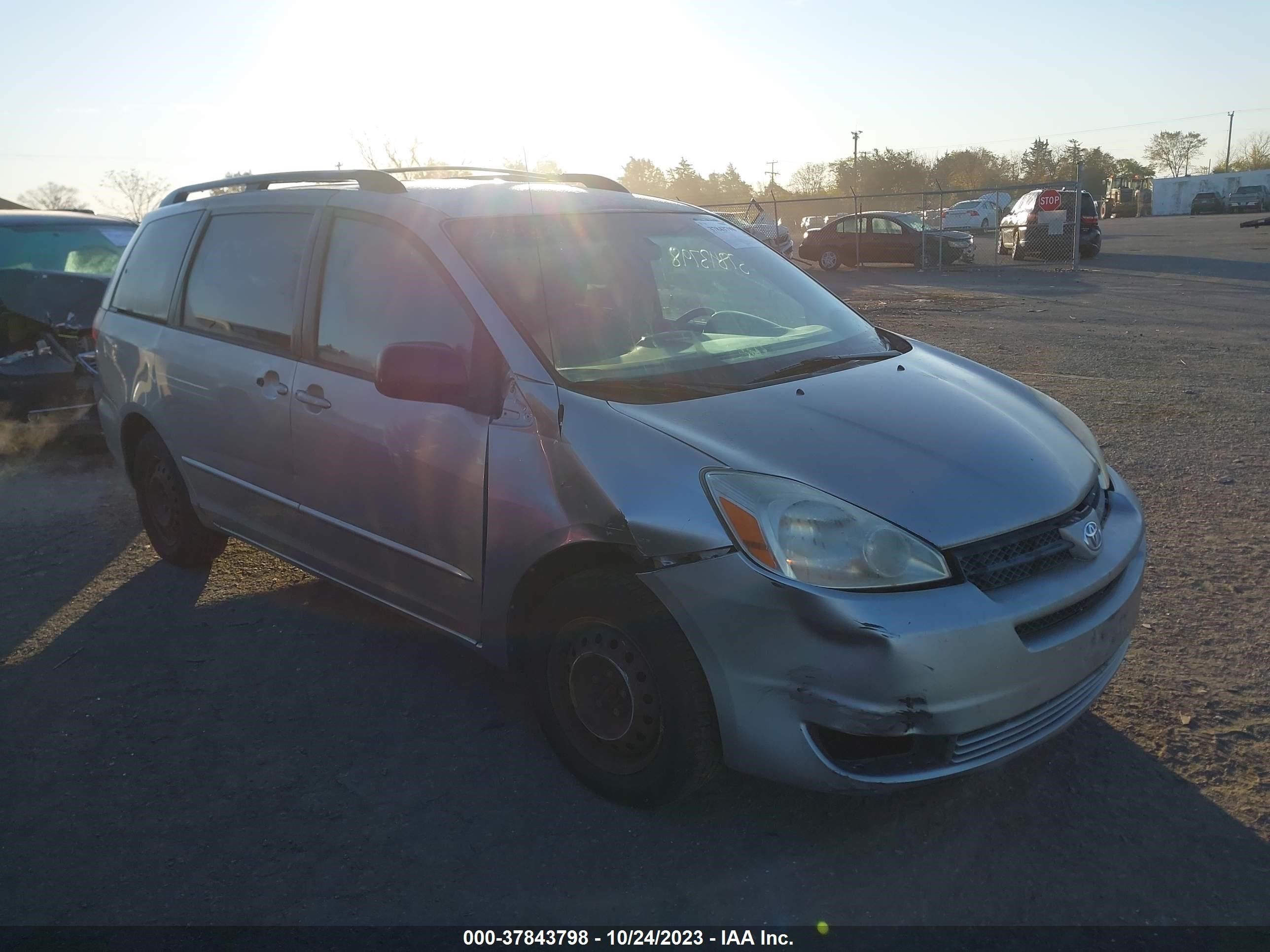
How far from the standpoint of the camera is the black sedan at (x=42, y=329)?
7340 millimetres

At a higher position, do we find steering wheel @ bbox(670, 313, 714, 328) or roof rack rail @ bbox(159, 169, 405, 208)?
roof rack rail @ bbox(159, 169, 405, 208)

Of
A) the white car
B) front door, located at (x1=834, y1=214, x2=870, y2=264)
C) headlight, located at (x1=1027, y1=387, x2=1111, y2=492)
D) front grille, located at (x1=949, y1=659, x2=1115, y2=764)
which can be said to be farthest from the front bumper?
the white car

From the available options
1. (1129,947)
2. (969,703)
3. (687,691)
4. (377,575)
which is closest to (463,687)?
(377,575)

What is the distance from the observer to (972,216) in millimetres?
44625

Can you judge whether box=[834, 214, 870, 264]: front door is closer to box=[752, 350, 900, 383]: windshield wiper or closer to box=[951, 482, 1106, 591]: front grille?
box=[752, 350, 900, 383]: windshield wiper

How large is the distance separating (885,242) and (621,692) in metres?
25.1

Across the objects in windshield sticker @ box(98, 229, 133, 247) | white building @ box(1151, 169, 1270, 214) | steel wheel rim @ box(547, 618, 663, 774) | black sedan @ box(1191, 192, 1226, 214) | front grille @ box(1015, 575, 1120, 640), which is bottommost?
steel wheel rim @ box(547, 618, 663, 774)

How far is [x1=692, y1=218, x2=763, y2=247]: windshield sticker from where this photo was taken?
14.0 feet

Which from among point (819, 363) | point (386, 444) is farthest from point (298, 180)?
point (819, 363)

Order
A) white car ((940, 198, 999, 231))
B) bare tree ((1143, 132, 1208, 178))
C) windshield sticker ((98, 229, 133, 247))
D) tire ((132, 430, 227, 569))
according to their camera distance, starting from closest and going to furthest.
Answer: tire ((132, 430, 227, 569)) < windshield sticker ((98, 229, 133, 247)) < white car ((940, 198, 999, 231)) < bare tree ((1143, 132, 1208, 178))

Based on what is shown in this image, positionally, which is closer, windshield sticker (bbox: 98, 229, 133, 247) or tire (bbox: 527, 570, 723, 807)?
tire (bbox: 527, 570, 723, 807)

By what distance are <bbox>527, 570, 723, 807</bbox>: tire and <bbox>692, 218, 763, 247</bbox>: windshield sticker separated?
196 centimetres

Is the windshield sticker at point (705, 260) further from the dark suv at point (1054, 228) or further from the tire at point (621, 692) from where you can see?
the dark suv at point (1054, 228)

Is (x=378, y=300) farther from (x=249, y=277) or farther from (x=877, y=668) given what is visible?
(x=877, y=668)
